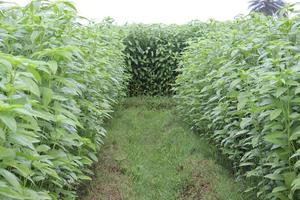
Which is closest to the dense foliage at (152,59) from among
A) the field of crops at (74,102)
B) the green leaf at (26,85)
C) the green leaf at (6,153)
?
the field of crops at (74,102)

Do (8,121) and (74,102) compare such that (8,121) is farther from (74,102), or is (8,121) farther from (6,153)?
(74,102)

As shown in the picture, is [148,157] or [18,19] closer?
[18,19]

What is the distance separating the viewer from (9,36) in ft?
7.80

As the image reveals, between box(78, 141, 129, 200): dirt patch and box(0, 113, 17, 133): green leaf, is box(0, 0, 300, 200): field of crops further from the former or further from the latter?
box(78, 141, 129, 200): dirt patch

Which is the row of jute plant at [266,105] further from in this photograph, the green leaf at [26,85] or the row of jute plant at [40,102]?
the green leaf at [26,85]

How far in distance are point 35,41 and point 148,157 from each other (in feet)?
8.62

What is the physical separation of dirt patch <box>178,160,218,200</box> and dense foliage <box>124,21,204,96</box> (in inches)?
204

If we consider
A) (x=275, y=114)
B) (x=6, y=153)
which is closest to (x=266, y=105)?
(x=275, y=114)

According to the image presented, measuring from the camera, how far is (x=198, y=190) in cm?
386

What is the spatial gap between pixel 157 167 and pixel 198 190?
0.85 metres

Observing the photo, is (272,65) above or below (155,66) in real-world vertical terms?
above

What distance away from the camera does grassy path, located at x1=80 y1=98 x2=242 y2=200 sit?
382 cm

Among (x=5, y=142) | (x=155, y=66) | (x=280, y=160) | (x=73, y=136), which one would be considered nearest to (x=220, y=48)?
(x=280, y=160)

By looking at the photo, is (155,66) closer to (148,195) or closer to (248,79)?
(148,195)
